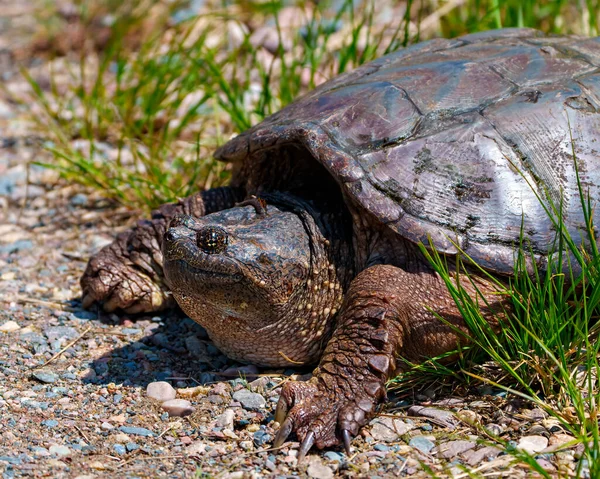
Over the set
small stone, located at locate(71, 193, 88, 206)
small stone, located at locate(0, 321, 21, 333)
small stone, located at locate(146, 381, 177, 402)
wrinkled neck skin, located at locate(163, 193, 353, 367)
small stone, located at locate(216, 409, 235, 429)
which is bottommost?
small stone, located at locate(146, 381, 177, 402)

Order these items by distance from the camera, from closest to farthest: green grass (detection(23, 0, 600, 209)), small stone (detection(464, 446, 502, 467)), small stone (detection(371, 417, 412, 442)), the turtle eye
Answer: small stone (detection(464, 446, 502, 467)) → small stone (detection(371, 417, 412, 442)) → the turtle eye → green grass (detection(23, 0, 600, 209))

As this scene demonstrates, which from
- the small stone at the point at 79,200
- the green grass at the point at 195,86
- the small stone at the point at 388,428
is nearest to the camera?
the small stone at the point at 388,428

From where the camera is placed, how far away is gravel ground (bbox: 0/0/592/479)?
91.0 inches

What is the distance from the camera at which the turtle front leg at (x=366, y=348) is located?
2453 millimetres

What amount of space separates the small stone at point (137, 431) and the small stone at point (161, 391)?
218 millimetres

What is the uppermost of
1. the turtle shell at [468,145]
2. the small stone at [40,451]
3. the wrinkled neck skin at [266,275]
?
the turtle shell at [468,145]

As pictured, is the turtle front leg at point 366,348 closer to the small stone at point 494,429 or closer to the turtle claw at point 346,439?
the turtle claw at point 346,439

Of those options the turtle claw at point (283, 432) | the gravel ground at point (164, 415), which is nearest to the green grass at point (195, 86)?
the gravel ground at point (164, 415)

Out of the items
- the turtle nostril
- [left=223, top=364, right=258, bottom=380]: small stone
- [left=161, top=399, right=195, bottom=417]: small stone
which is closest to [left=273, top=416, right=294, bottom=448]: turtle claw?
[left=161, top=399, right=195, bottom=417]: small stone

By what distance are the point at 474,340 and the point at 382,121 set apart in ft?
2.92

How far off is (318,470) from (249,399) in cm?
50

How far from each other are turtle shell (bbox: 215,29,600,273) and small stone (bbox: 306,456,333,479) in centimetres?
82

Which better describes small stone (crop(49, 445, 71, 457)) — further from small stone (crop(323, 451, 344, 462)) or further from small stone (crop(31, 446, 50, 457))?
small stone (crop(323, 451, 344, 462))

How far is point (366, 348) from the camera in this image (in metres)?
2.57
